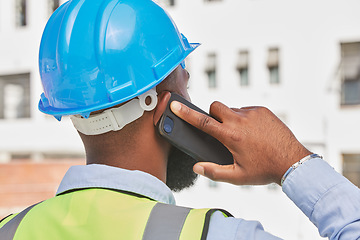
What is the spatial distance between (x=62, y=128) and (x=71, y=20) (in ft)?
52.1

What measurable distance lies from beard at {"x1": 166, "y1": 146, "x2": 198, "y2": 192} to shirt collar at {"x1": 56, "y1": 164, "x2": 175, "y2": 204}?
0.21m

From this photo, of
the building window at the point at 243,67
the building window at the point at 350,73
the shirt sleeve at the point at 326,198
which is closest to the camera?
the shirt sleeve at the point at 326,198

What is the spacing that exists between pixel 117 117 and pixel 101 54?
7.1 inches

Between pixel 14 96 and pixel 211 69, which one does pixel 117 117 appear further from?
pixel 14 96

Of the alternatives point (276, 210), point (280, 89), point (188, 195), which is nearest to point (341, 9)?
point (280, 89)

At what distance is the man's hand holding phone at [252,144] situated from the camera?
3.47ft

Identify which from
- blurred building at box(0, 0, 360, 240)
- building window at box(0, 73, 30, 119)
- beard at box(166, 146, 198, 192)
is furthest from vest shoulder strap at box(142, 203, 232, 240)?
building window at box(0, 73, 30, 119)

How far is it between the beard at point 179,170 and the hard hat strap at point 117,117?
0.19 m

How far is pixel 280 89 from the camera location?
1336 centimetres

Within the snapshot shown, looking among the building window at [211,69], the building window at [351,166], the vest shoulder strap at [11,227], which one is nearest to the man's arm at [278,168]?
the vest shoulder strap at [11,227]

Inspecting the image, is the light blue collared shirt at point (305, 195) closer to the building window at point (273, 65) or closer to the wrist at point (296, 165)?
the wrist at point (296, 165)

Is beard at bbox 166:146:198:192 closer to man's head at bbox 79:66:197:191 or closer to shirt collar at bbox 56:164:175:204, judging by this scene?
man's head at bbox 79:66:197:191

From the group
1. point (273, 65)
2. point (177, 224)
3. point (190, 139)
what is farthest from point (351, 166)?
point (177, 224)

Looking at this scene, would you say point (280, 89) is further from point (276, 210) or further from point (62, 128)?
point (62, 128)
